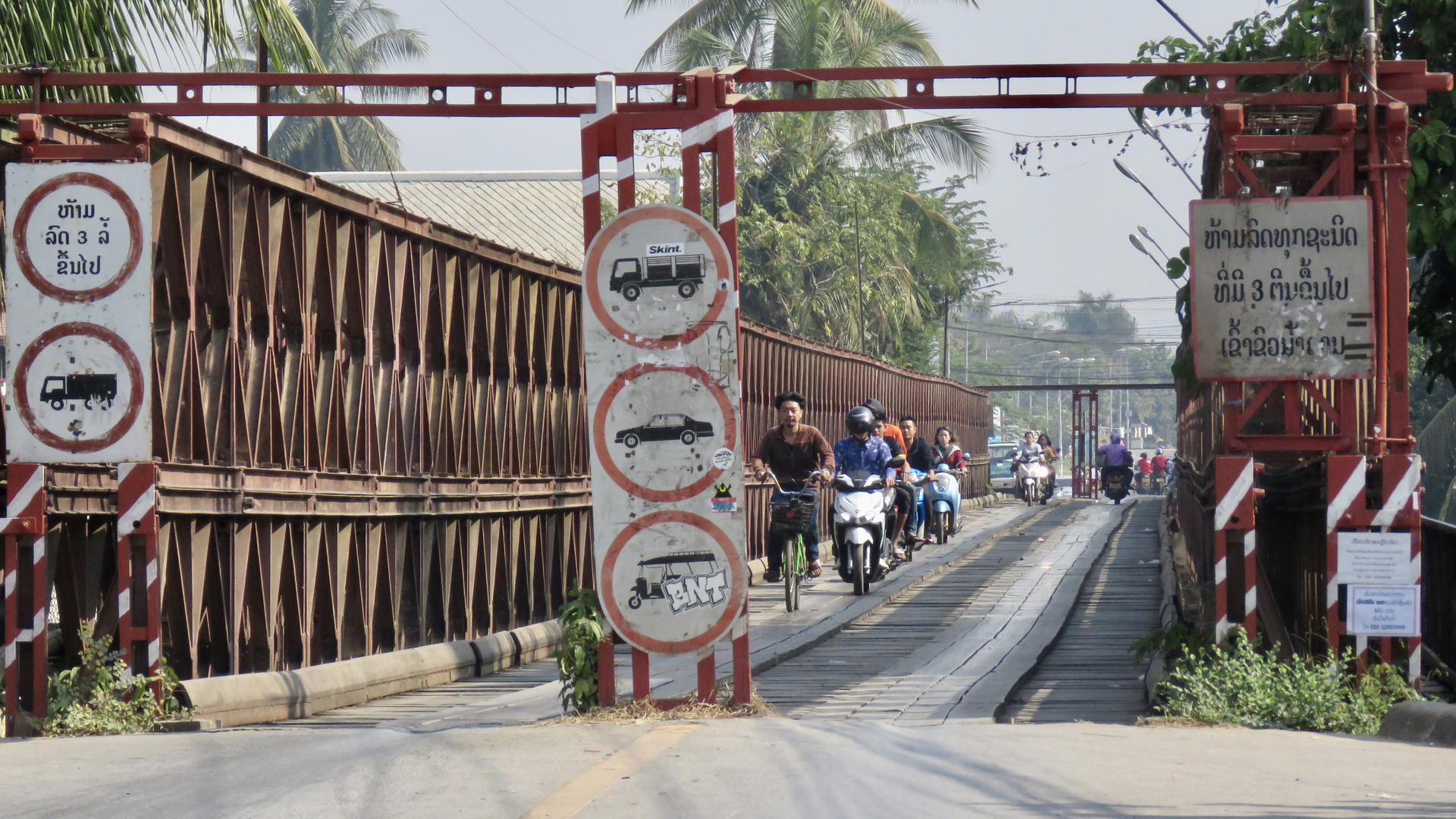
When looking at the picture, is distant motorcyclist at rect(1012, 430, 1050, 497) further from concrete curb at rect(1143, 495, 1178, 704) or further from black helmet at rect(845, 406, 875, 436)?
black helmet at rect(845, 406, 875, 436)

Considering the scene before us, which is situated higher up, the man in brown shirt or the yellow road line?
the man in brown shirt

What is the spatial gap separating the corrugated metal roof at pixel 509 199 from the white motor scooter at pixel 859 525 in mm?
18009

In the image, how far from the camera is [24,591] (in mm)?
7953

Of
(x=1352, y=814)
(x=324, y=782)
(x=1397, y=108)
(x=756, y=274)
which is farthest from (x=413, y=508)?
(x=756, y=274)

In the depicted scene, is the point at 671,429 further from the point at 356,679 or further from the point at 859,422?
the point at 859,422

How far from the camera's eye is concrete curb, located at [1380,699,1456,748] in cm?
714

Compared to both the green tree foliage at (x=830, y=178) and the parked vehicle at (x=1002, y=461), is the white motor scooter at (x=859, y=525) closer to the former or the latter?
the green tree foliage at (x=830, y=178)

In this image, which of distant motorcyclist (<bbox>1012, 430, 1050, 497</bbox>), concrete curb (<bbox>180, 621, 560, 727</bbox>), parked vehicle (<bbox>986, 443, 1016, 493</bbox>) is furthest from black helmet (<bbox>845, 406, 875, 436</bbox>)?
parked vehicle (<bbox>986, 443, 1016, 493</bbox>)

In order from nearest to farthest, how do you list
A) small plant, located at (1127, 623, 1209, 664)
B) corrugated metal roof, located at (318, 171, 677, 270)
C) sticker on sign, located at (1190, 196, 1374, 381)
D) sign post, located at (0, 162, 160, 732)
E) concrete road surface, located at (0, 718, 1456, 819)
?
concrete road surface, located at (0, 718, 1456, 819), sign post, located at (0, 162, 160, 732), sticker on sign, located at (1190, 196, 1374, 381), small plant, located at (1127, 623, 1209, 664), corrugated metal roof, located at (318, 171, 677, 270)

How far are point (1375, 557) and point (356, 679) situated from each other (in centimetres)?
596

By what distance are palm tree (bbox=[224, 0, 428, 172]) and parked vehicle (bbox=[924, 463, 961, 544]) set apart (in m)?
40.8

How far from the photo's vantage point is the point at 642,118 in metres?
7.91

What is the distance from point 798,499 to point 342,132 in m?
52.3

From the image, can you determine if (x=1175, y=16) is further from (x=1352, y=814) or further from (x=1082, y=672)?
(x=1352, y=814)
